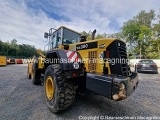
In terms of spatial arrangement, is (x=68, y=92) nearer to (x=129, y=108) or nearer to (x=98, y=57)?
(x=98, y=57)

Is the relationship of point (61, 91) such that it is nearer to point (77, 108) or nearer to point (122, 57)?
point (77, 108)

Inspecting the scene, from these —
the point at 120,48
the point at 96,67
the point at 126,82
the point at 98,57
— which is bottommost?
the point at 126,82

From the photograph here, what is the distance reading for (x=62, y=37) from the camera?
14.7ft

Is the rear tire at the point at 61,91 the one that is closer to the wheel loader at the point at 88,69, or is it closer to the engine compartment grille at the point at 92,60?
the wheel loader at the point at 88,69

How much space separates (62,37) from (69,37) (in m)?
0.28

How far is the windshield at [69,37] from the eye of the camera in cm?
455

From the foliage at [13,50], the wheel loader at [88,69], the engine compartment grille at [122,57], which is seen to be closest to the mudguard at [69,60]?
the wheel loader at [88,69]

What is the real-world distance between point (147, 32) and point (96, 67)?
4287 cm

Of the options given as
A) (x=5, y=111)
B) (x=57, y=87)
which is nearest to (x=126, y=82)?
(x=57, y=87)

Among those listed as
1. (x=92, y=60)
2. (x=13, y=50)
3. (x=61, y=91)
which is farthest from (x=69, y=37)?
(x=13, y=50)

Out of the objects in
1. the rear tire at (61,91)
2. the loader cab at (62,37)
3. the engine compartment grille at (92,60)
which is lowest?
the rear tire at (61,91)

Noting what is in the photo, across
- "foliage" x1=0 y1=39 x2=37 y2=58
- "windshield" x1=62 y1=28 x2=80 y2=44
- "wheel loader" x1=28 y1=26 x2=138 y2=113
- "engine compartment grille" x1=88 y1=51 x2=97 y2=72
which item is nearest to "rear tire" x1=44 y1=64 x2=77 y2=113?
"wheel loader" x1=28 y1=26 x2=138 y2=113

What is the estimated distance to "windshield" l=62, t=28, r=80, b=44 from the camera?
4.55m

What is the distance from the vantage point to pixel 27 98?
4191 millimetres
